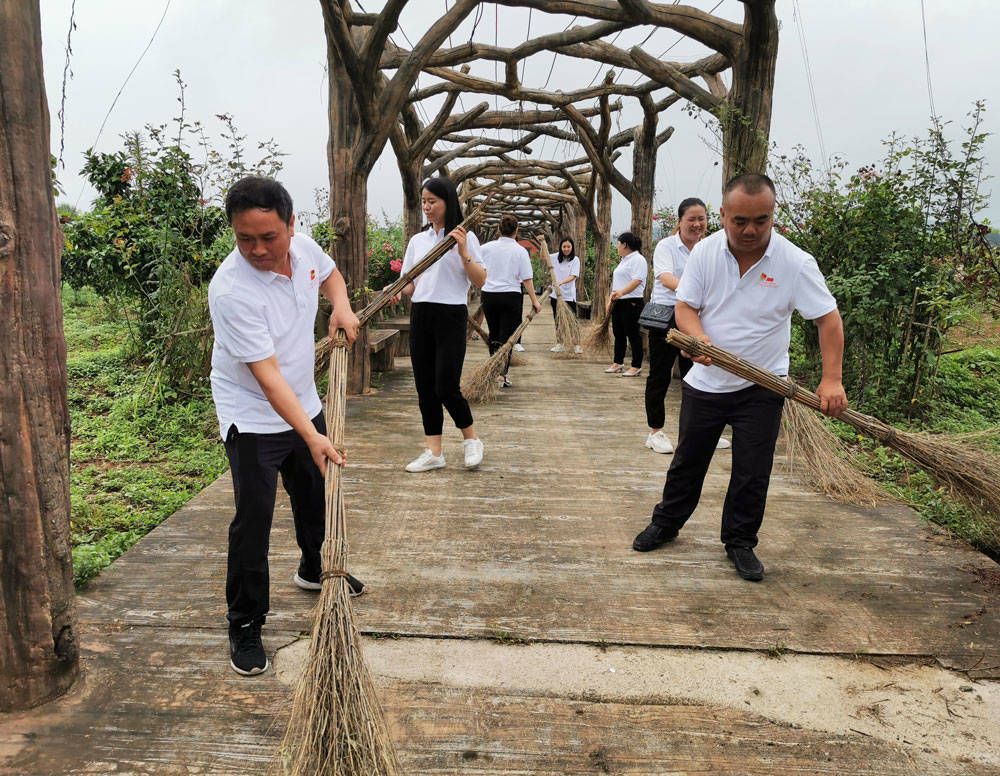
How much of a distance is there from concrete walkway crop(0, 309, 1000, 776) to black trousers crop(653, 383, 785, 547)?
0.20 m

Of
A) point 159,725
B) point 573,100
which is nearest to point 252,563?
point 159,725

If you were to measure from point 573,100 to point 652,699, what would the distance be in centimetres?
815

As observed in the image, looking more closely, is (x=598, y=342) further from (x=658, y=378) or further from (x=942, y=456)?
(x=942, y=456)

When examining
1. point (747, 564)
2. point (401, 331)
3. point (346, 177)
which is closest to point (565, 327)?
point (401, 331)

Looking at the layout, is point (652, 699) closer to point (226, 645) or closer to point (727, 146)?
point (226, 645)

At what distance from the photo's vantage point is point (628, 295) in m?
7.23

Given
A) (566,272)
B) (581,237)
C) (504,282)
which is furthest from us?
(581,237)

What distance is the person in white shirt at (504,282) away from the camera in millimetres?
6484

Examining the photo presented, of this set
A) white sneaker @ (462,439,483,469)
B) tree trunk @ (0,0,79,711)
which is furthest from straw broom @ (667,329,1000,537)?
tree trunk @ (0,0,79,711)

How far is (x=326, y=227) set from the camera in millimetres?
5762

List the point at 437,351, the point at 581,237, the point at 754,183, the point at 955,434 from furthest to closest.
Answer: the point at 581,237 → the point at 437,351 → the point at 955,434 → the point at 754,183

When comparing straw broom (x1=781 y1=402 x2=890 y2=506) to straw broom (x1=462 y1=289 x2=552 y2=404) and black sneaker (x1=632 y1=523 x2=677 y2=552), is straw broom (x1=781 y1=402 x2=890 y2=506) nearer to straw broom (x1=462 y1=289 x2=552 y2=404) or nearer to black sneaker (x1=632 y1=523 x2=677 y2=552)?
black sneaker (x1=632 y1=523 x2=677 y2=552)

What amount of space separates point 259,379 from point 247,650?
849 millimetres

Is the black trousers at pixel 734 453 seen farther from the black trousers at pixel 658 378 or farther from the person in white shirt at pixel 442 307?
the black trousers at pixel 658 378
